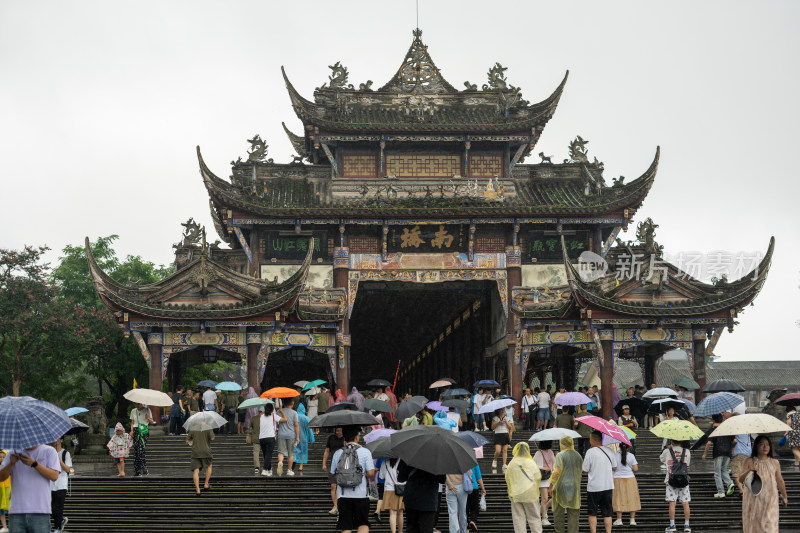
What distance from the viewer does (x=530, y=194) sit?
101 feet

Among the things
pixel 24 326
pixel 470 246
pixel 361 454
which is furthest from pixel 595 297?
pixel 24 326

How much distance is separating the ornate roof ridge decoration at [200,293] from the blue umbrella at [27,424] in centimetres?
1666

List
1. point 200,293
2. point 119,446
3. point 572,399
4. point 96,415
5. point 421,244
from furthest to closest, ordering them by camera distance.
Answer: point 421,244 < point 200,293 < point 96,415 < point 572,399 < point 119,446

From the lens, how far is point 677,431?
48.0ft

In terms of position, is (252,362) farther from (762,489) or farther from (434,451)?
(762,489)

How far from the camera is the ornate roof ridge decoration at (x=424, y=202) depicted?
94.9 feet

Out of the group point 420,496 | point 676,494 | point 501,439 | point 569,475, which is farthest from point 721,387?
point 420,496

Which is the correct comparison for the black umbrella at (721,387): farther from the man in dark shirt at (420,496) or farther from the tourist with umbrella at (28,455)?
the tourist with umbrella at (28,455)

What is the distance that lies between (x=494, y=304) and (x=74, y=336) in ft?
45.5

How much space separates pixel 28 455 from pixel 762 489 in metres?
8.12

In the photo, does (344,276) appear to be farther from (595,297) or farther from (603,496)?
(603,496)

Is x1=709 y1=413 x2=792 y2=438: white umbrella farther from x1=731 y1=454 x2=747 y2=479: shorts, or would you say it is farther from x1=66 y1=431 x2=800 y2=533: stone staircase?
x1=731 y1=454 x2=747 y2=479: shorts

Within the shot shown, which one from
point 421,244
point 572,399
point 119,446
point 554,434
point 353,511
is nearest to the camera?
point 353,511

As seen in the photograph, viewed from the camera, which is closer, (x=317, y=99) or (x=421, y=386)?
(x=317, y=99)
